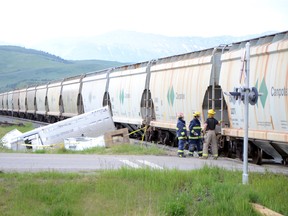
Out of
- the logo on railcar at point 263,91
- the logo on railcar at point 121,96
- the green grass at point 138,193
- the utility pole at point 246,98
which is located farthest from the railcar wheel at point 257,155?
the logo on railcar at point 121,96

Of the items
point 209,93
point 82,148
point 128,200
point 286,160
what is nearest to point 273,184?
point 128,200

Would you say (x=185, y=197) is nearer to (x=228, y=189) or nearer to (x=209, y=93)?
(x=228, y=189)

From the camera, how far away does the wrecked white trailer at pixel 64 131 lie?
76.9 feet

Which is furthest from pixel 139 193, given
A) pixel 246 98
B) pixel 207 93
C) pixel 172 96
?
pixel 172 96

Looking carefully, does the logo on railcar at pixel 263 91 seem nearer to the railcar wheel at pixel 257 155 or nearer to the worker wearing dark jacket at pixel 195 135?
the railcar wheel at pixel 257 155

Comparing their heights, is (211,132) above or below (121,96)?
below

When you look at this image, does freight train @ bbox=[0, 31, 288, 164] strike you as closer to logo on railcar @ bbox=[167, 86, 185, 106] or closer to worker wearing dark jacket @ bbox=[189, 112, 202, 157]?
logo on railcar @ bbox=[167, 86, 185, 106]

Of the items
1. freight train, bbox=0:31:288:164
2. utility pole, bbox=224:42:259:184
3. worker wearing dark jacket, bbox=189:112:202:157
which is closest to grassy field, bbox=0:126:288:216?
utility pole, bbox=224:42:259:184

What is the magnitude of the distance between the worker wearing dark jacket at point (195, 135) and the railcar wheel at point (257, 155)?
7.65 ft

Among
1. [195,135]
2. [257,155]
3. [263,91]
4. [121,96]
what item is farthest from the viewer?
[121,96]

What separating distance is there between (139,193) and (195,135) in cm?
772

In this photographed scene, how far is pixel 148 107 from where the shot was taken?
2483cm

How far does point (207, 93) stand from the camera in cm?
1797

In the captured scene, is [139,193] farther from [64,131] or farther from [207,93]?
[64,131]
